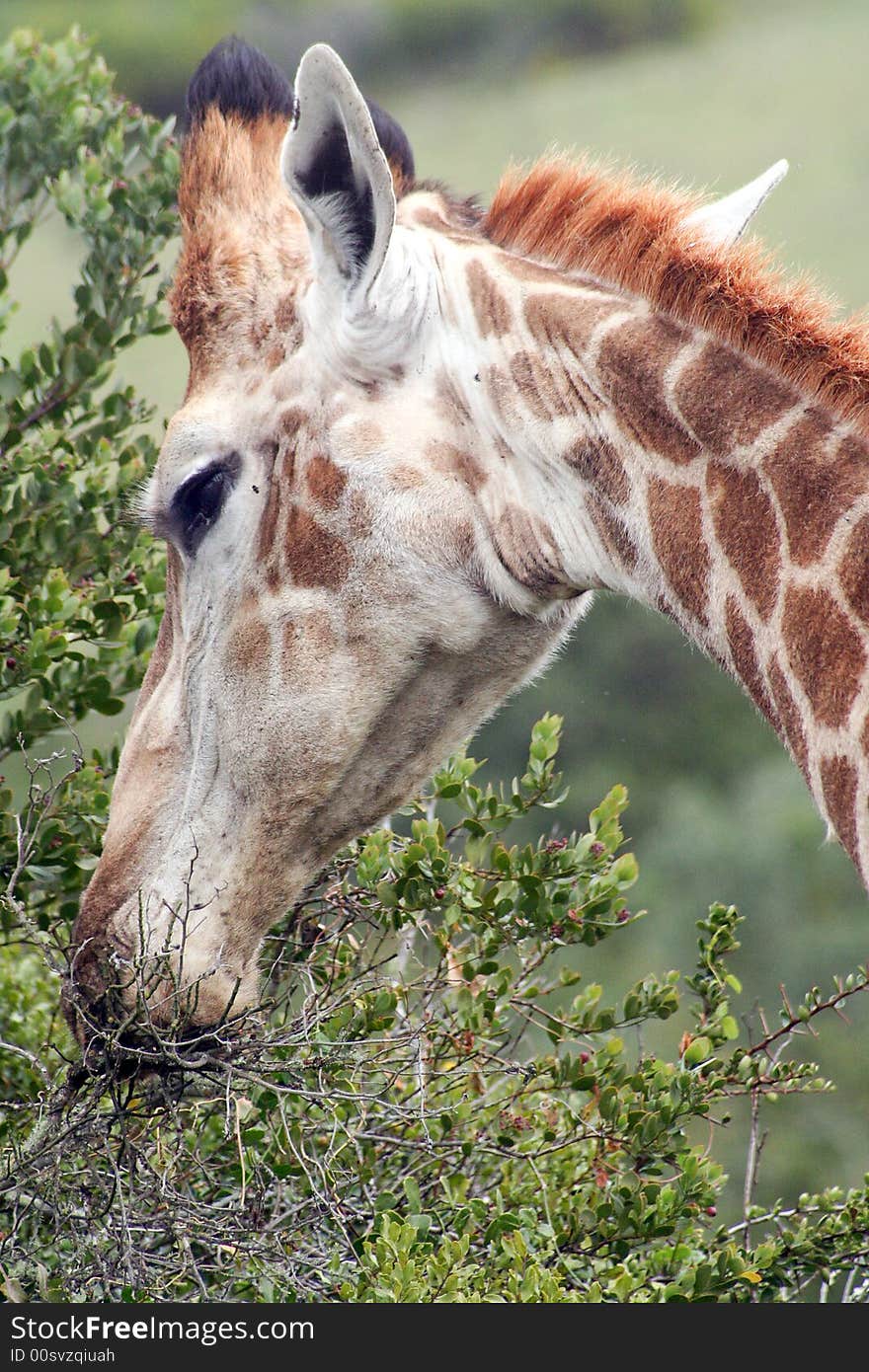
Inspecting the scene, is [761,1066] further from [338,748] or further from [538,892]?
[338,748]

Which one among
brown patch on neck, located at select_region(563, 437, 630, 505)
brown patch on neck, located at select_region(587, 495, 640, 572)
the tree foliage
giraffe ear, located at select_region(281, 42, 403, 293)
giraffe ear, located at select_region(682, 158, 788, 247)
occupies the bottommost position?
the tree foliage

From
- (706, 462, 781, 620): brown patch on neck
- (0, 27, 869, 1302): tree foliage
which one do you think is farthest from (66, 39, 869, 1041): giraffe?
(0, 27, 869, 1302): tree foliage

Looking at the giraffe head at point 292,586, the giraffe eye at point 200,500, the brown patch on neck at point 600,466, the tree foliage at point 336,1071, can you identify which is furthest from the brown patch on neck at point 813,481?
the giraffe eye at point 200,500

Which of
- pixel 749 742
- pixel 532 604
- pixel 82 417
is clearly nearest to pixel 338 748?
pixel 532 604

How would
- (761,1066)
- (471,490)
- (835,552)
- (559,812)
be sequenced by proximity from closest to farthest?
(835,552), (471,490), (761,1066), (559,812)

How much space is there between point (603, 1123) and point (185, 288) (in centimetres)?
186

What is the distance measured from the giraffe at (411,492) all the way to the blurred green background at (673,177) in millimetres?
458

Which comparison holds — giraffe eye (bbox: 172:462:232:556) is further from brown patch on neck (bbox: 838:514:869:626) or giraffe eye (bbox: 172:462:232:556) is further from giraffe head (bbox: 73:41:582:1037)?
brown patch on neck (bbox: 838:514:869:626)

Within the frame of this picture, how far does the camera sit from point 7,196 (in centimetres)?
386

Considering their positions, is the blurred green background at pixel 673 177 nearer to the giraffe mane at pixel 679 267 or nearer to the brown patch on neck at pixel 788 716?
the giraffe mane at pixel 679 267

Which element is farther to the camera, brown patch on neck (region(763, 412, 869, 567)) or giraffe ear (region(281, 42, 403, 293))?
giraffe ear (region(281, 42, 403, 293))

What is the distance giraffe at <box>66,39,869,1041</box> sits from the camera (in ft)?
7.59

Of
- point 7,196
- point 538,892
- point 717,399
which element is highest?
point 7,196

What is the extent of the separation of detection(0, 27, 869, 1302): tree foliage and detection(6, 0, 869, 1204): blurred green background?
1459 mm
